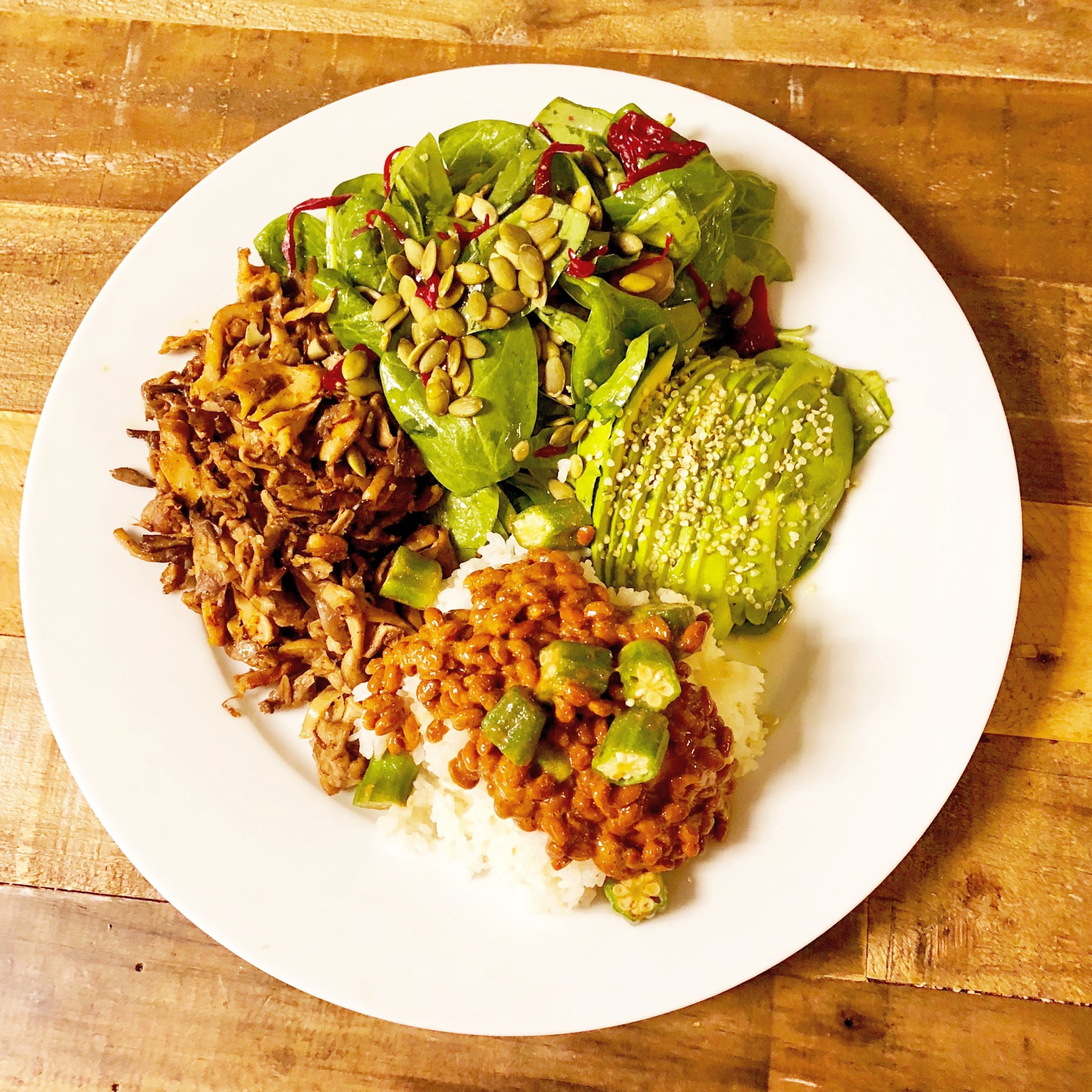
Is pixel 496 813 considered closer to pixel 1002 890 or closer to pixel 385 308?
pixel 385 308

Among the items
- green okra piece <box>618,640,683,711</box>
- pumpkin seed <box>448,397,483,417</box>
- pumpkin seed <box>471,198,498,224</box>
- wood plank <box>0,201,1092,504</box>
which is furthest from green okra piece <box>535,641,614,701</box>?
wood plank <box>0,201,1092,504</box>

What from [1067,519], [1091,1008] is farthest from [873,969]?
[1067,519]

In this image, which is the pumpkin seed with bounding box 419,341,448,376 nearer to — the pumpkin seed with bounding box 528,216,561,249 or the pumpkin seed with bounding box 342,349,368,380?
the pumpkin seed with bounding box 342,349,368,380

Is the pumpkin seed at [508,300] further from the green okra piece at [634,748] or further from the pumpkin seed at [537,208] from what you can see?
the green okra piece at [634,748]

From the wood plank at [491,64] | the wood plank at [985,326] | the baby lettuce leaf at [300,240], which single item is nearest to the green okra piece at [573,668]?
the baby lettuce leaf at [300,240]

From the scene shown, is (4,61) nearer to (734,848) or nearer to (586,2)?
(586,2)

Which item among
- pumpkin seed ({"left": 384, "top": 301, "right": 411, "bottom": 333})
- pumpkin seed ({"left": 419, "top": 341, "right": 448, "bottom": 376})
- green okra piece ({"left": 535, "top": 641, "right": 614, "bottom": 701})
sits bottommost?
green okra piece ({"left": 535, "top": 641, "right": 614, "bottom": 701})

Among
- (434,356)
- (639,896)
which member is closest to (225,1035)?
(639,896)
